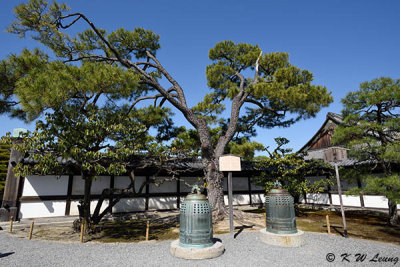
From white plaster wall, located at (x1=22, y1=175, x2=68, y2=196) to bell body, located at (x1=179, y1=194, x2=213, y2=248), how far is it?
7.30m

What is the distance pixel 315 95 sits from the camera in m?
9.77

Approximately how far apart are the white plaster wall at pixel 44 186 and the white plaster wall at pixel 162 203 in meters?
4.33

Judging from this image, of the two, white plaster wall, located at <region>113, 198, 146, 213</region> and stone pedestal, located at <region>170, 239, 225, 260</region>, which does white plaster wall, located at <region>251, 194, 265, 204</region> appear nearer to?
white plaster wall, located at <region>113, 198, 146, 213</region>

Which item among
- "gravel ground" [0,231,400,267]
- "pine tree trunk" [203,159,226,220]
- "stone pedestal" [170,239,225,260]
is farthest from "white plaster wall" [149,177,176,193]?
"stone pedestal" [170,239,225,260]

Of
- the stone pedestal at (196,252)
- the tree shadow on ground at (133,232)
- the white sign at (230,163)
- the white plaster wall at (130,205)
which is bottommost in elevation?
the tree shadow on ground at (133,232)

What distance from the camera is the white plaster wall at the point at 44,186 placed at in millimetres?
9516

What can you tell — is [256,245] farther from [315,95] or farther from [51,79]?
[315,95]

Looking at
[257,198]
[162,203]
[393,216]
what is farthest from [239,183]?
[393,216]

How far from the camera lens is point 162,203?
1222 cm

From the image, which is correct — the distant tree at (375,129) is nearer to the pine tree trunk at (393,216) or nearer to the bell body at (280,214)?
the pine tree trunk at (393,216)

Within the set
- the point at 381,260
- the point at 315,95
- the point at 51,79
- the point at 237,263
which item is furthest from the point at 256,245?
the point at 315,95

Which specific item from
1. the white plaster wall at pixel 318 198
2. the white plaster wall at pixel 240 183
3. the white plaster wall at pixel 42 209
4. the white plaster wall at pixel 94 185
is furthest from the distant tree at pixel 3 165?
the white plaster wall at pixel 318 198

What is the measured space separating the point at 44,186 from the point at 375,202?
16.7m

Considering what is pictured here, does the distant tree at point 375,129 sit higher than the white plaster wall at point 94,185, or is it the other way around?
the distant tree at point 375,129
